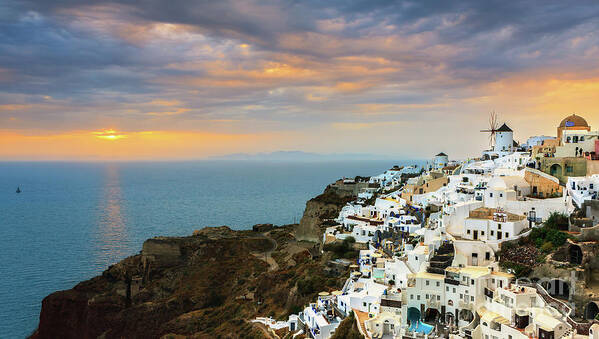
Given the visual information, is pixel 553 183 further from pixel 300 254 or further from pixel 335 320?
pixel 300 254

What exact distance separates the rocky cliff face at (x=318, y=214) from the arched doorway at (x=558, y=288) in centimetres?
3370

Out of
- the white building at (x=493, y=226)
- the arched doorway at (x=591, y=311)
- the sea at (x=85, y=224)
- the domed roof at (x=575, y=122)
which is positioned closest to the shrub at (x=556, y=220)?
the white building at (x=493, y=226)

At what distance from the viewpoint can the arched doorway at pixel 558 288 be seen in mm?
23547

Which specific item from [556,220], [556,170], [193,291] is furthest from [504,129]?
[193,291]

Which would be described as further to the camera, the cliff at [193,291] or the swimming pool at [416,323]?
the cliff at [193,291]

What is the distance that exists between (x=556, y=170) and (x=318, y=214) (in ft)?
108

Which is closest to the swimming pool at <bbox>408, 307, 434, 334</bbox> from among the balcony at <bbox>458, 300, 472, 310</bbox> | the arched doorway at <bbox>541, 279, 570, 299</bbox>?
the balcony at <bbox>458, 300, 472, 310</bbox>

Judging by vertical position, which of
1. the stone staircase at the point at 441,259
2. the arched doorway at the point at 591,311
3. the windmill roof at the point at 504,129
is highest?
the windmill roof at the point at 504,129

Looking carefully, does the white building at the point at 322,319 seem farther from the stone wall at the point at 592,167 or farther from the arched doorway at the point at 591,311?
the stone wall at the point at 592,167

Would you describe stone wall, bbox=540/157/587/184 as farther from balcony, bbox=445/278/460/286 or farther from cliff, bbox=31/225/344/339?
cliff, bbox=31/225/344/339

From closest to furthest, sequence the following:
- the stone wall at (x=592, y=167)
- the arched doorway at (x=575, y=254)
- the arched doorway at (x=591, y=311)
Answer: the arched doorway at (x=591, y=311) < the arched doorway at (x=575, y=254) < the stone wall at (x=592, y=167)

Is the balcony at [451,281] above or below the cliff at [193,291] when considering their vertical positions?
above

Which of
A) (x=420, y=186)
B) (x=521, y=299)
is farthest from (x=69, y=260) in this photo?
(x=521, y=299)

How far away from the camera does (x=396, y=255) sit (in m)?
30.8
